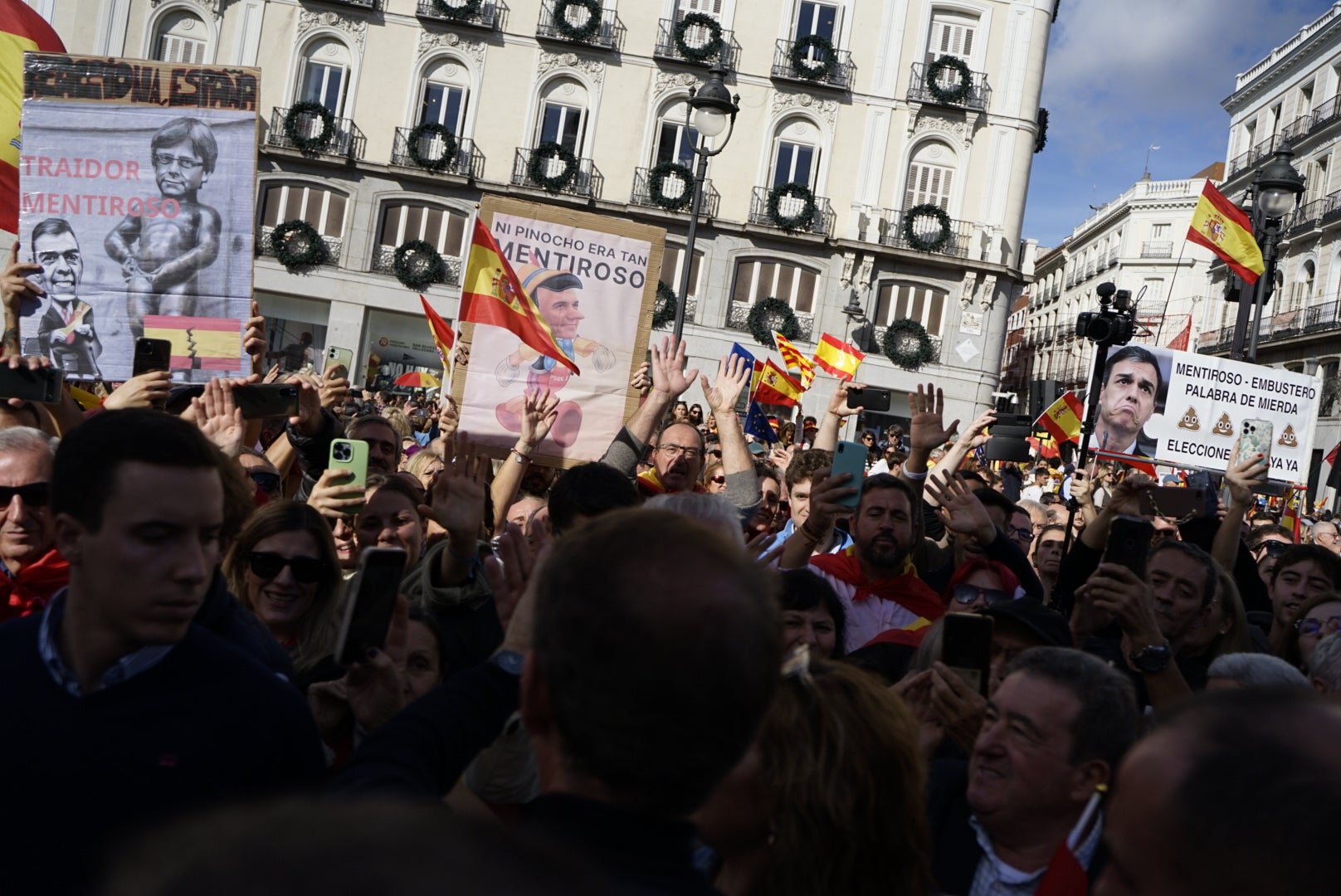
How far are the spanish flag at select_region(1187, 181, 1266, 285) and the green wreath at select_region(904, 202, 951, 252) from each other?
1907cm

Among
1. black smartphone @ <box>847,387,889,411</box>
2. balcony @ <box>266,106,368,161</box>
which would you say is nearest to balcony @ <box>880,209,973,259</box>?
balcony @ <box>266,106,368,161</box>

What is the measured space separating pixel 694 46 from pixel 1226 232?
20.8m

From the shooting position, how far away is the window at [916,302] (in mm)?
32531

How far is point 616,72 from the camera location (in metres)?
31.3

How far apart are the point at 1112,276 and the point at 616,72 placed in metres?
41.7

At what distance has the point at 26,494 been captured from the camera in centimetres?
378

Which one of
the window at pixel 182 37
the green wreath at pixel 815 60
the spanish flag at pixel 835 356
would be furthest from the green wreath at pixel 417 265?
the spanish flag at pixel 835 356

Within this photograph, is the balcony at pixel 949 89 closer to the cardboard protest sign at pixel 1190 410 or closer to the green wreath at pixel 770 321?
the green wreath at pixel 770 321

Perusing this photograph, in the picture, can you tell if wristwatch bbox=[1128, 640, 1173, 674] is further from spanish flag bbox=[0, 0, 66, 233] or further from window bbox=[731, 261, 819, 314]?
window bbox=[731, 261, 819, 314]

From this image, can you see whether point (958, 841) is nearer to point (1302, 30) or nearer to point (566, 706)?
point (566, 706)

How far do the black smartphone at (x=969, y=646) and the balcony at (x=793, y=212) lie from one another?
28.9 meters

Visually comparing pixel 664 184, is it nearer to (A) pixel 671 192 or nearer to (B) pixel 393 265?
(A) pixel 671 192

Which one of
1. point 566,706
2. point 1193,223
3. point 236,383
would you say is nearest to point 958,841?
point 566,706

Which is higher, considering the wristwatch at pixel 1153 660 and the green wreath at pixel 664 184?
the green wreath at pixel 664 184
